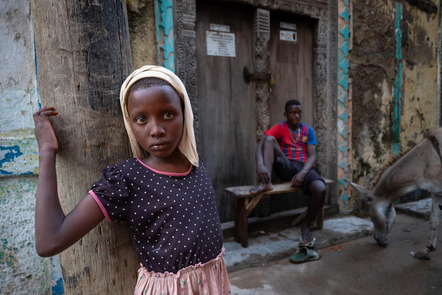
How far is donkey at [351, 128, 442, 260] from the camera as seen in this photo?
308cm

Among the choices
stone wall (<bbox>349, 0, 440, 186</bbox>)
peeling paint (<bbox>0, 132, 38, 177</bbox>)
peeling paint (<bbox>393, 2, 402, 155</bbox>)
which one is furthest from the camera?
peeling paint (<bbox>393, 2, 402, 155</bbox>)

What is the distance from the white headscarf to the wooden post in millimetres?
50

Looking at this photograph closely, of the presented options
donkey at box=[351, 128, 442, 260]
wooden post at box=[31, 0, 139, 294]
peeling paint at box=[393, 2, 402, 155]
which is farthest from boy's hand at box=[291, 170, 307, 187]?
wooden post at box=[31, 0, 139, 294]

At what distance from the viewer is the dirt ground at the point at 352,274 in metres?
2.61

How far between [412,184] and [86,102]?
11.0 feet

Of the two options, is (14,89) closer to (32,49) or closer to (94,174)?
(32,49)

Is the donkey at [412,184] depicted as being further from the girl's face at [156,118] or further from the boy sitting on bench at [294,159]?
the girl's face at [156,118]

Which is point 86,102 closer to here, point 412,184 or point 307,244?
point 307,244

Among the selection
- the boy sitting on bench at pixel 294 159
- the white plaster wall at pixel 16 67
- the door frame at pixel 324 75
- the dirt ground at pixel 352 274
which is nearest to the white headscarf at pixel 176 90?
the white plaster wall at pixel 16 67

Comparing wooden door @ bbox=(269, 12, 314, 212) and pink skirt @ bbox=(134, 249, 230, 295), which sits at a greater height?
wooden door @ bbox=(269, 12, 314, 212)

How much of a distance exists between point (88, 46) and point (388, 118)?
4.88 m

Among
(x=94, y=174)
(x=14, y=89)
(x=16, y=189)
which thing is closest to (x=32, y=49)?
(x=14, y=89)

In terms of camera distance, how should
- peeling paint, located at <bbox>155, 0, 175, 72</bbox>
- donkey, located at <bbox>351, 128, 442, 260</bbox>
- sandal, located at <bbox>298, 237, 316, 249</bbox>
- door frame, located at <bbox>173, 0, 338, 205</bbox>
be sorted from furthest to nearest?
door frame, located at <bbox>173, 0, 338, 205</bbox>
sandal, located at <bbox>298, 237, 316, 249</bbox>
donkey, located at <bbox>351, 128, 442, 260</bbox>
peeling paint, located at <bbox>155, 0, 175, 72</bbox>

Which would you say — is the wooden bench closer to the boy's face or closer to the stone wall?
the boy's face
